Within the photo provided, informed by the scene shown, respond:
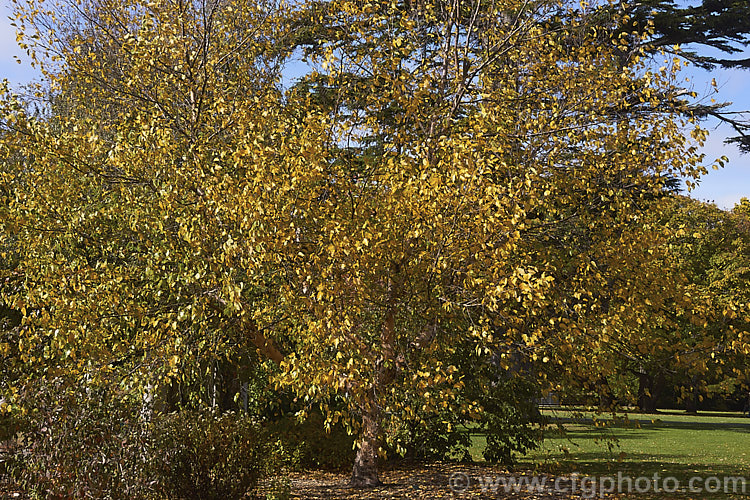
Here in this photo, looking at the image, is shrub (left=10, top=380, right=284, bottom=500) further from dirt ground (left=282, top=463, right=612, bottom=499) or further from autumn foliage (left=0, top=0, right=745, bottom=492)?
dirt ground (left=282, top=463, right=612, bottom=499)

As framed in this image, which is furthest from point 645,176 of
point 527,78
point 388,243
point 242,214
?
point 242,214

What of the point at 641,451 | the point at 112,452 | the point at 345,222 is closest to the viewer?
the point at 112,452

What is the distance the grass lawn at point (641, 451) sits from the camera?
331 inches

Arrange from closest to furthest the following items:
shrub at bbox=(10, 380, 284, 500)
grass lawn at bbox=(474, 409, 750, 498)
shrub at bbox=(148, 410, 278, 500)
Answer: shrub at bbox=(10, 380, 284, 500), shrub at bbox=(148, 410, 278, 500), grass lawn at bbox=(474, 409, 750, 498)

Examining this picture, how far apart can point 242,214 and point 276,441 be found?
529 cm

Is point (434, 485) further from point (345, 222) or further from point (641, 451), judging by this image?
point (641, 451)

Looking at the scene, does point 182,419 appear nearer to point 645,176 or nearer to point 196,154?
point 196,154

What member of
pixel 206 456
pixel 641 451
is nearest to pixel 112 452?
pixel 206 456

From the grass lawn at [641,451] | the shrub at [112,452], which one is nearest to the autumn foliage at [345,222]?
the shrub at [112,452]

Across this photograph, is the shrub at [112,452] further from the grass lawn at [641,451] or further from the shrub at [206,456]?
the grass lawn at [641,451]

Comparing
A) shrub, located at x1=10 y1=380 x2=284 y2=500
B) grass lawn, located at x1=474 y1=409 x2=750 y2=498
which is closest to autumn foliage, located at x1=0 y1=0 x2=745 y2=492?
shrub, located at x1=10 y1=380 x2=284 y2=500

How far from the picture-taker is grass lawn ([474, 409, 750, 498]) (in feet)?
27.6

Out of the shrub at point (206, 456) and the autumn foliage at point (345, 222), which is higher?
the autumn foliage at point (345, 222)

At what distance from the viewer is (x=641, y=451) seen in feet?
51.8
